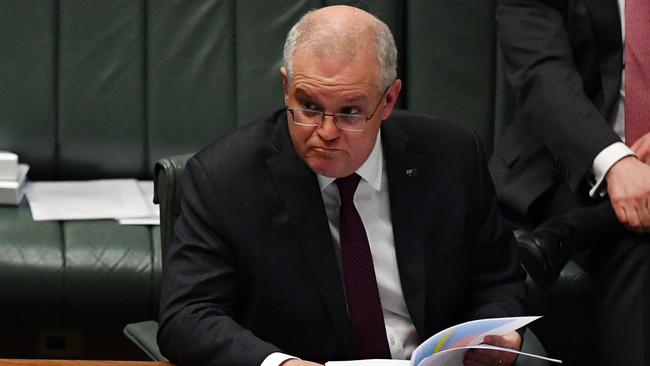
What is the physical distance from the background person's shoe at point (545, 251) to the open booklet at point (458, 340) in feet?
3.32

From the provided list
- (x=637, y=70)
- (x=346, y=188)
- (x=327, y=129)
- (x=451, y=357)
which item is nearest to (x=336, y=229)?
(x=346, y=188)

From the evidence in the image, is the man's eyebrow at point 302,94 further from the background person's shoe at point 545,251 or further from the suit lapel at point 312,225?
the background person's shoe at point 545,251

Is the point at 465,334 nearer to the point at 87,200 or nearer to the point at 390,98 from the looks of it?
the point at 390,98

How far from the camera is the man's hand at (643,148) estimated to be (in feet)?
10.5

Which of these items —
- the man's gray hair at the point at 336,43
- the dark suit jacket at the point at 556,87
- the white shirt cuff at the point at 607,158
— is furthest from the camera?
the dark suit jacket at the point at 556,87

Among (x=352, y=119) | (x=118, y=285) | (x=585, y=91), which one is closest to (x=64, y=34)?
(x=118, y=285)

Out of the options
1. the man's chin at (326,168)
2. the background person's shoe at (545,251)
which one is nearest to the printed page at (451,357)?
the man's chin at (326,168)

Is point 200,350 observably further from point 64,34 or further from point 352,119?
point 64,34

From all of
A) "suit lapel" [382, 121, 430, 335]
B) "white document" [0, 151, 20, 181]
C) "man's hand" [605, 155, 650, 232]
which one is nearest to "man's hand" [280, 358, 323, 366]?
"suit lapel" [382, 121, 430, 335]

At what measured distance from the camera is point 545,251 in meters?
3.06

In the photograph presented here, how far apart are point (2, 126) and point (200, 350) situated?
74.0 inches

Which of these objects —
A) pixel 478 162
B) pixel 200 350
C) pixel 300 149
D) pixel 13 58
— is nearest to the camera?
pixel 200 350

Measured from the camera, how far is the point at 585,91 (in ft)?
11.3

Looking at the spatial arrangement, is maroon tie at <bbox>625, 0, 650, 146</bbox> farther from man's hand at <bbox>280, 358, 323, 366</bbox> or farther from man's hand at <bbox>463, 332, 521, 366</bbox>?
man's hand at <bbox>280, 358, 323, 366</bbox>
